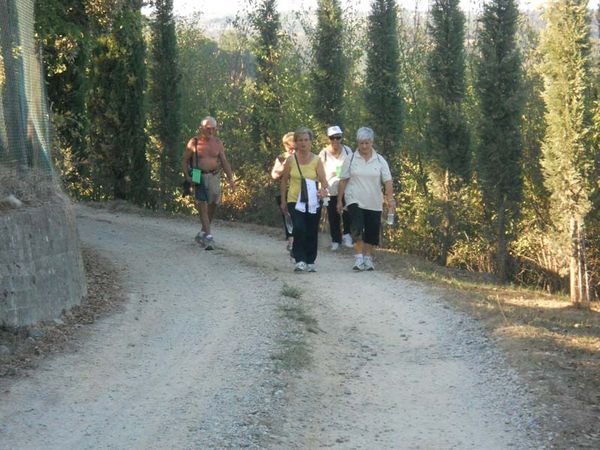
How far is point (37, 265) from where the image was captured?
9.48m

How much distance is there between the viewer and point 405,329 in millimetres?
10008

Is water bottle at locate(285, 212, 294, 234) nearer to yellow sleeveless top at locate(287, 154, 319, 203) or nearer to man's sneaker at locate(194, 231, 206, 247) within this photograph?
yellow sleeveless top at locate(287, 154, 319, 203)

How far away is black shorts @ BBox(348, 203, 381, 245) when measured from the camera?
1320 cm

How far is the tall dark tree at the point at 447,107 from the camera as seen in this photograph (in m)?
20.4

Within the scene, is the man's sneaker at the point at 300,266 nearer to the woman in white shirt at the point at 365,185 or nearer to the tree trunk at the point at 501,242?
the woman in white shirt at the point at 365,185

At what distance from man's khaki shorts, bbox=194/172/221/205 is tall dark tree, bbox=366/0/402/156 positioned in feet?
24.8

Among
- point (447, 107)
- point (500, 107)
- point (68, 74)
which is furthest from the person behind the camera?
point (68, 74)

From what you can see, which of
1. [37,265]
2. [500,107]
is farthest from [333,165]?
[500,107]

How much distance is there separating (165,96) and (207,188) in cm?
1051

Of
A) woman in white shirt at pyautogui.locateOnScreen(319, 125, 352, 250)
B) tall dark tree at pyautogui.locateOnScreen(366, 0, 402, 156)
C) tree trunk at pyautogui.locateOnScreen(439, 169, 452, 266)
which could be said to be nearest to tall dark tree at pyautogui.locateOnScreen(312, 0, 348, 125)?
tall dark tree at pyautogui.locateOnScreen(366, 0, 402, 156)

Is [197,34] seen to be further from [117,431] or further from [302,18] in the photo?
[117,431]

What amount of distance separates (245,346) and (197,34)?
35.9m

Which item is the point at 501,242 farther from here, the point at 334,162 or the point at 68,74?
the point at 68,74

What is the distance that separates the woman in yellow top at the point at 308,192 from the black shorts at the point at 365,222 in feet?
1.64
